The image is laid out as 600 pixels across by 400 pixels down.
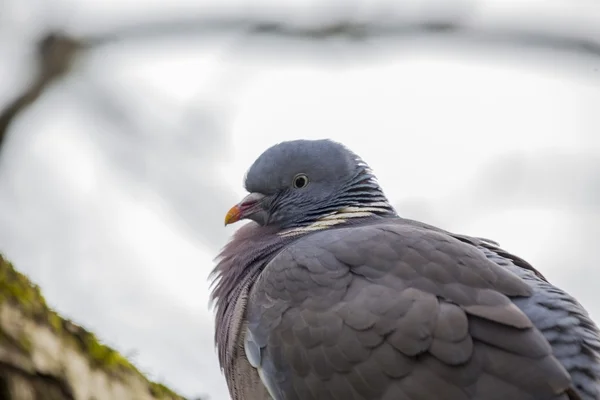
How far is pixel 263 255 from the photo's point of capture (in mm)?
4422

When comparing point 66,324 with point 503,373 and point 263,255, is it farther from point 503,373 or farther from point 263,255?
point 263,255

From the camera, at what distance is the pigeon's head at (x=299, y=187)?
4.83 m

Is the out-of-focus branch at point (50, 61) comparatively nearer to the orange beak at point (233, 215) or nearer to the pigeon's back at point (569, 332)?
the orange beak at point (233, 215)

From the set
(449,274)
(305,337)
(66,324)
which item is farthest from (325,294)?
(66,324)

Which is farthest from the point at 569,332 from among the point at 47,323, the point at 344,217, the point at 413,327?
the point at 47,323

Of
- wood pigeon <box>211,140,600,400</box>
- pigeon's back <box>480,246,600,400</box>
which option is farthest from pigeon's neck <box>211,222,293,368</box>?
pigeon's back <box>480,246,600,400</box>

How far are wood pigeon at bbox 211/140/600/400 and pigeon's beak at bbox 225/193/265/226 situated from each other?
1.73 feet

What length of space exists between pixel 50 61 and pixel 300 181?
1.87m

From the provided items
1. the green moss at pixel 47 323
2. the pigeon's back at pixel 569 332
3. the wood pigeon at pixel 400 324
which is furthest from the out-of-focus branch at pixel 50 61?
the pigeon's back at pixel 569 332

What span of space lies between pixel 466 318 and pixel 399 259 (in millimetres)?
512

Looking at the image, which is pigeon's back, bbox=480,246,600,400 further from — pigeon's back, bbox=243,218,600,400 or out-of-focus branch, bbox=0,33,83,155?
out-of-focus branch, bbox=0,33,83,155

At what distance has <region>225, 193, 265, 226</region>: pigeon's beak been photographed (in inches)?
189

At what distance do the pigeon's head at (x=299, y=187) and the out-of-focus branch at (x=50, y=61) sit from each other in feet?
4.93

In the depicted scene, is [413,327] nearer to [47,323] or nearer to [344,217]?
[344,217]
